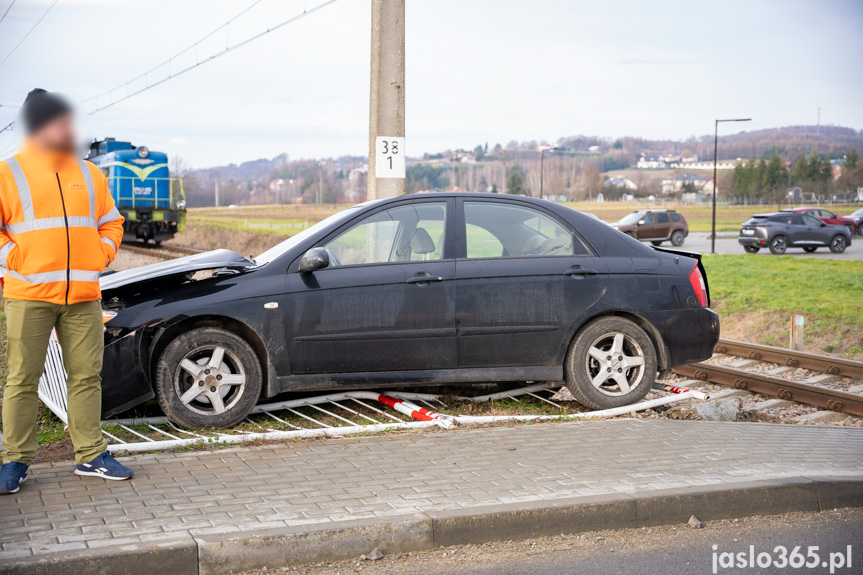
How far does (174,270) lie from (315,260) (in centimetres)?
99

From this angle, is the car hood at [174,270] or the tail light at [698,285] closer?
the car hood at [174,270]

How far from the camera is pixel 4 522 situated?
13.0 ft

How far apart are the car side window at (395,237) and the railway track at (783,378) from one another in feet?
14.7

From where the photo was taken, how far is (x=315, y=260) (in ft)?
19.2

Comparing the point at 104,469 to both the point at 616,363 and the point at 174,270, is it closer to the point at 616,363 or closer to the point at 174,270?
the point at 174,270

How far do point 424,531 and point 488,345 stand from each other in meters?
2.37

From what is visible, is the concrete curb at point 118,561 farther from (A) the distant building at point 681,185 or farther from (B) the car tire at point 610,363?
(A) the distant building at point 681,185

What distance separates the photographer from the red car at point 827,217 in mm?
34812

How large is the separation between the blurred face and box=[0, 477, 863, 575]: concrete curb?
7.32ft

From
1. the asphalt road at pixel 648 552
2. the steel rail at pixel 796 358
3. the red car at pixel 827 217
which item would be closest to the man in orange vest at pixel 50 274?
the asphalt road at pixel 648 552

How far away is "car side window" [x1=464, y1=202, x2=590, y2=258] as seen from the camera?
6461 mm

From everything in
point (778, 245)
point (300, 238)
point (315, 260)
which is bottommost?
point (778, 245)

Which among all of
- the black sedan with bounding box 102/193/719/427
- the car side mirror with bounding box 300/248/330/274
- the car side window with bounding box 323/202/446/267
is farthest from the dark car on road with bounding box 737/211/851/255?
the car side mirror with bounding box 300/248/330/274

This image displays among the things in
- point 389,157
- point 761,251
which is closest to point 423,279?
point 389,157
